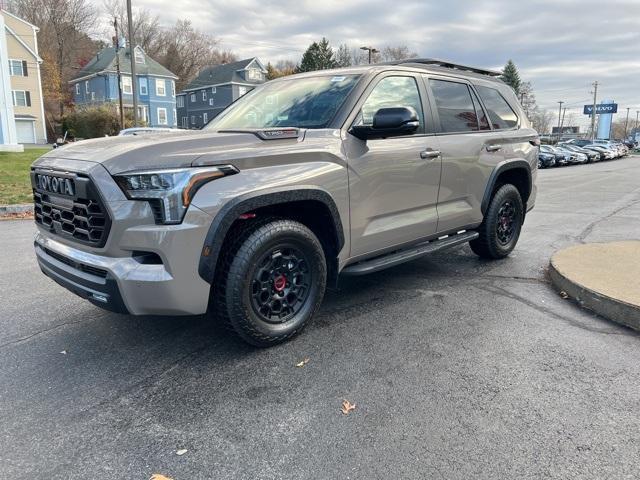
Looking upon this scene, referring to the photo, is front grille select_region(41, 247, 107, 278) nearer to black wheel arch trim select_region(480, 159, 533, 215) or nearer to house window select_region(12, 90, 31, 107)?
black wheel arch trim select_region(480, 159, 533, 215)

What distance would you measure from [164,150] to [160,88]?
55339 millimetres

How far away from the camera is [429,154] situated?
14.3ft

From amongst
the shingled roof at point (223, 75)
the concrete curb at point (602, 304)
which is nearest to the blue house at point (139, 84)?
the shingled roof at point (223, 75)

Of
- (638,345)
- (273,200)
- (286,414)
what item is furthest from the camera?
(638,345)

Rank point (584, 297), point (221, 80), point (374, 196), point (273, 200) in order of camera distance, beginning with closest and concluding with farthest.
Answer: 1. point (273, 200)
2. point (374, 196)
3. point (584, 297)
4. point (221, 80)

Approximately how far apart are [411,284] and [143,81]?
177 feet

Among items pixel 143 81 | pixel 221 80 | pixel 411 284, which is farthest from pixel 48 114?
pixel 411 284

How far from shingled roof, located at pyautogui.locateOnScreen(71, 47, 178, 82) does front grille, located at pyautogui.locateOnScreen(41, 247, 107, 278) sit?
2087 inches

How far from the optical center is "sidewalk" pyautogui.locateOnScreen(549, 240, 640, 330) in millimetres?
4016

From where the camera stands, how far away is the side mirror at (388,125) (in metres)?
3.54

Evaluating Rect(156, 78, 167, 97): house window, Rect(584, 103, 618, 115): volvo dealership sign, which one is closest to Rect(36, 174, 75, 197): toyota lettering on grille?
Rect(156, 78, 167, 97): house window

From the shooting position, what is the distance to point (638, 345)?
3633 millimetres

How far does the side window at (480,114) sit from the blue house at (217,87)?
171 ft

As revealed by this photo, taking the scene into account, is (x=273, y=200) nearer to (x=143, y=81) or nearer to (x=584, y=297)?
(x=584, y=297)
